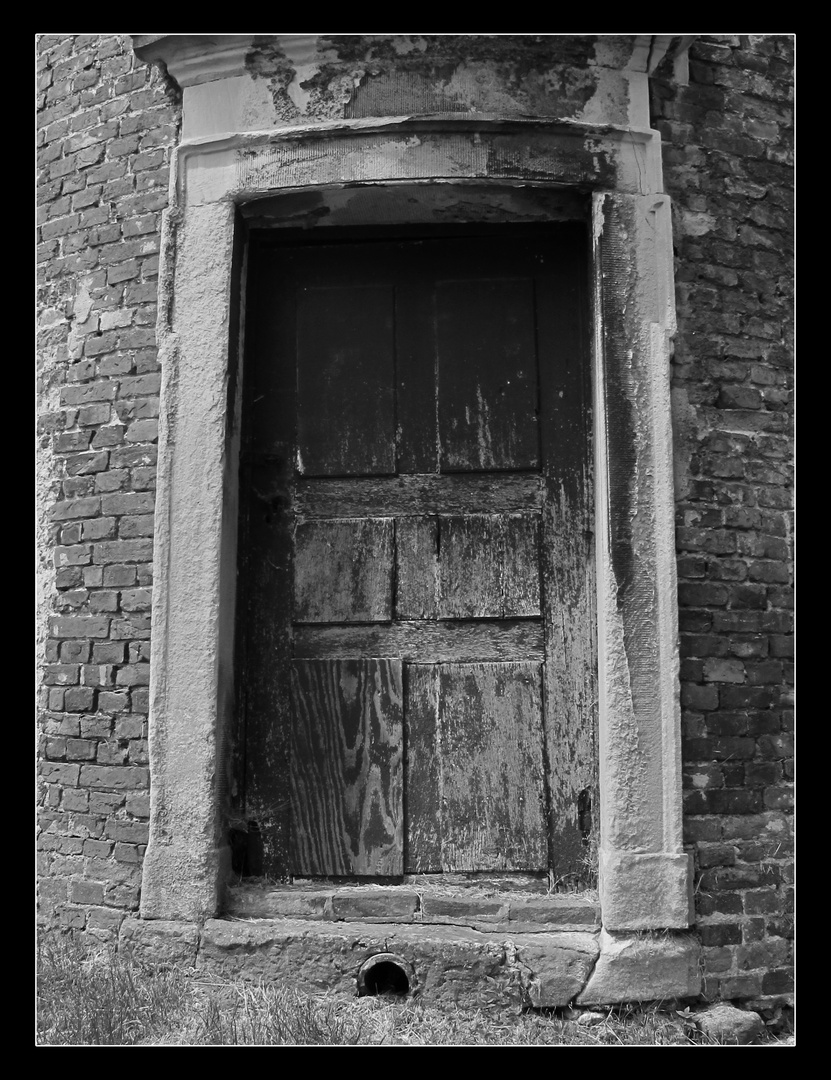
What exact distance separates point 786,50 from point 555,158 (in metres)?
1.13

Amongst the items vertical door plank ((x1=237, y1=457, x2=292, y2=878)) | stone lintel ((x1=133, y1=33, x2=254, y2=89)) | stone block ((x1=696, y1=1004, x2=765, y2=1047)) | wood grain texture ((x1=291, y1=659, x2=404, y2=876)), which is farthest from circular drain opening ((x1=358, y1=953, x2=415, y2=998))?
stone lintel ((x1=133, y1=33, x2=254, y2=89))

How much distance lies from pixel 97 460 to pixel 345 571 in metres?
1.02

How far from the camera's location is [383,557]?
3.45m

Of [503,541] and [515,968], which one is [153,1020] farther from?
[503,541]

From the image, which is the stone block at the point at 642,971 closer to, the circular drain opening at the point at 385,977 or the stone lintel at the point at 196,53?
the circular drain opening at the point at 385,977

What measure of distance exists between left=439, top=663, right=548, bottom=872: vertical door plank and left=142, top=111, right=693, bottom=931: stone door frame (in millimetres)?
266

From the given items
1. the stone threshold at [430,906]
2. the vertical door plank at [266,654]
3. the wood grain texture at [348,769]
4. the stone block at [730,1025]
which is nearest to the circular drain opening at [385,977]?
the stone threshold at [430,906]

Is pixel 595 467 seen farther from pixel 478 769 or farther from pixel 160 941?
pixel 160 941

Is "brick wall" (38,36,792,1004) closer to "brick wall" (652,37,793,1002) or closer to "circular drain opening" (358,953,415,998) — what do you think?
"brick wall" (652,37,793,1002)

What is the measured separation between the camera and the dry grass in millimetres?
2834

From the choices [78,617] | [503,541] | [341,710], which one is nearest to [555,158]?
[503,541]

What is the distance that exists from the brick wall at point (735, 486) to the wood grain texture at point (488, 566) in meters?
0.54

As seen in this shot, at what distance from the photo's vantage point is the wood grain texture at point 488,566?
134 inches

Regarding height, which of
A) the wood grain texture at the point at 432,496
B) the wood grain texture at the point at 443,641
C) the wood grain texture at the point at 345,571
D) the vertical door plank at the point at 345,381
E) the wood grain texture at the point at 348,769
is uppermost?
the vertical door plank at the point at 345,381
